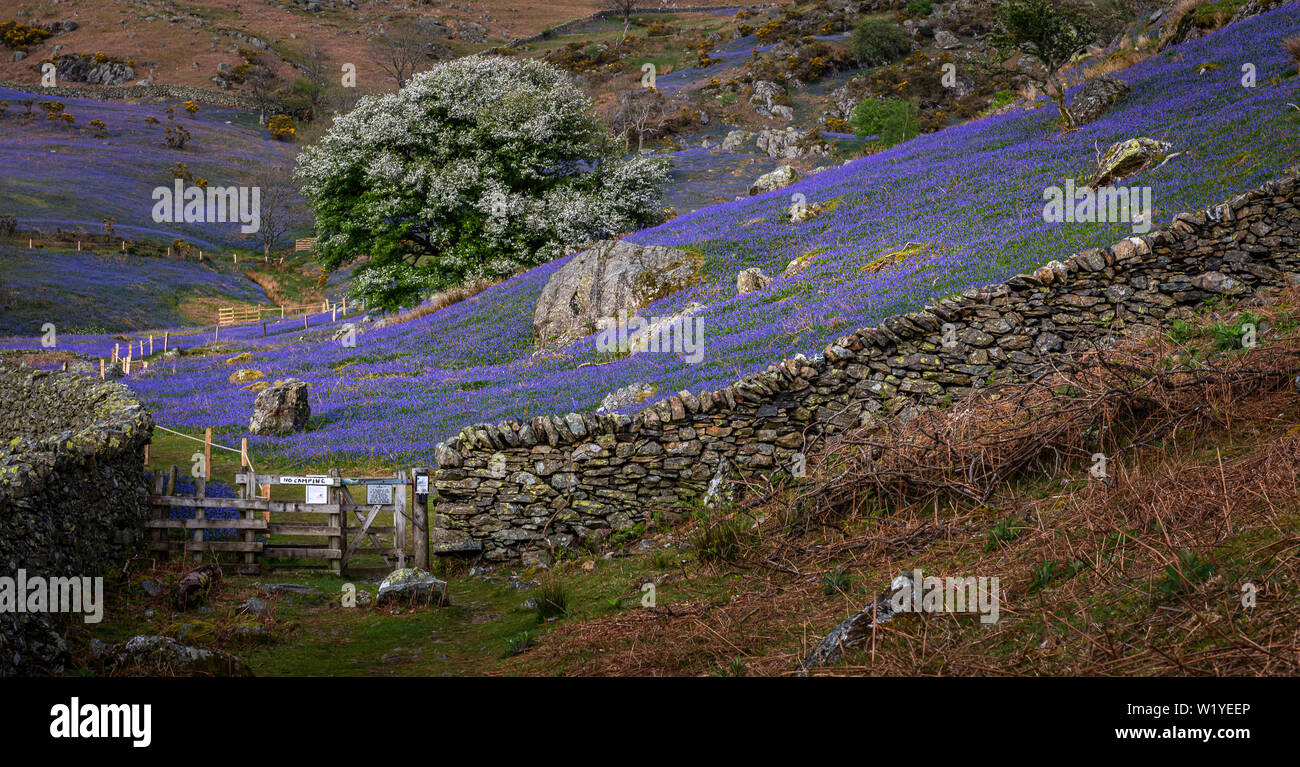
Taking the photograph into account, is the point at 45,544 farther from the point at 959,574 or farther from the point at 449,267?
the point at 449,267

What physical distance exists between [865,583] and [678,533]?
4.92m

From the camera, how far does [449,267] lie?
144 ft

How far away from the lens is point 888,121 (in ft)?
212

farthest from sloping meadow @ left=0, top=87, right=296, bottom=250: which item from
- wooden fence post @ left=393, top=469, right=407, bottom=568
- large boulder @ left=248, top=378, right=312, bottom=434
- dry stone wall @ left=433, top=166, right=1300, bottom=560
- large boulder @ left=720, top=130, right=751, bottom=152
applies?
dry stone wall @ left=433, top=166, right=1300, bottom=560

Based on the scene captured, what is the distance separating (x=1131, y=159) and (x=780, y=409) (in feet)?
59.2

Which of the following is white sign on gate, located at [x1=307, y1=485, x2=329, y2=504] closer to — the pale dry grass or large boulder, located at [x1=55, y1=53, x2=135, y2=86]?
the pale dry grass

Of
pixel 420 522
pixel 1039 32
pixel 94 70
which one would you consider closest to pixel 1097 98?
pixel 1039 32

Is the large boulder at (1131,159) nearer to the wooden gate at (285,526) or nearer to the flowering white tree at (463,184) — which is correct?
the wooden gate at (285,526)

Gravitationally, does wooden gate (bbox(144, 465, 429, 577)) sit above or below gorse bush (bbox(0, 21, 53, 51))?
below

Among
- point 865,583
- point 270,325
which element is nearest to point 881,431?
point 865,583

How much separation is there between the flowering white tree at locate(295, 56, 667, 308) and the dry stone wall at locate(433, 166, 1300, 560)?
98.8ft

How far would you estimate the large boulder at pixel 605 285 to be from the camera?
3186 centimetres

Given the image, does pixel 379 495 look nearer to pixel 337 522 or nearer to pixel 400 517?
pixel 400 517

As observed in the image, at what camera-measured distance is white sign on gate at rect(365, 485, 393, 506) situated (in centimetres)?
1396
